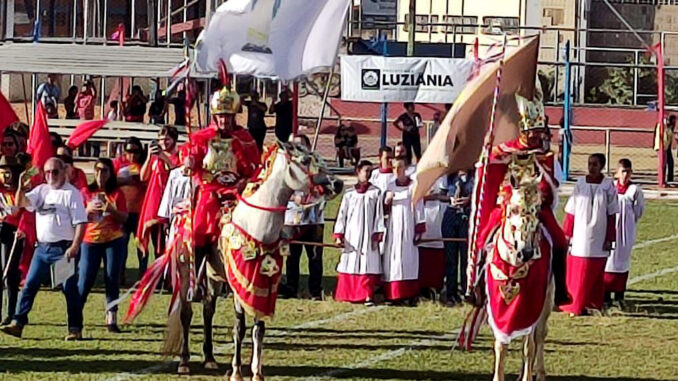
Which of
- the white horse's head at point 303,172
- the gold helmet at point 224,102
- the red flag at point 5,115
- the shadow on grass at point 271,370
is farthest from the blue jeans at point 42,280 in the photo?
the white horse's head at point 303,172

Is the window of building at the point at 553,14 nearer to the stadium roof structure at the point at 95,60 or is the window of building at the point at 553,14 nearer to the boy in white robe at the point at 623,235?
the stadium roof structure at the point at 95,60

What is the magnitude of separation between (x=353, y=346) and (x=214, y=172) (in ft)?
8.53

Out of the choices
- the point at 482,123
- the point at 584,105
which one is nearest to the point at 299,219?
the point at 482,123

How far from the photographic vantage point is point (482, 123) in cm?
1241

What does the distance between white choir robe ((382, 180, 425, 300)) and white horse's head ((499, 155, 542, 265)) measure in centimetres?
600

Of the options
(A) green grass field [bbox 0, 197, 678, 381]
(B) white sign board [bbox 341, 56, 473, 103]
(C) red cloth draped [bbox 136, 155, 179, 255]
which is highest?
(B) white sign board [bbox 341, 56, 473, 103]

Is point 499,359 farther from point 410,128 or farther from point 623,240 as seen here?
point 410,128

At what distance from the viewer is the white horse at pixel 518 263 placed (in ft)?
39.2

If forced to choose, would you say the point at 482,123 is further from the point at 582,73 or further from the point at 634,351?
the point at 582,73

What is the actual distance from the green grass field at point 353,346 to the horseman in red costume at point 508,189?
1.47 meters

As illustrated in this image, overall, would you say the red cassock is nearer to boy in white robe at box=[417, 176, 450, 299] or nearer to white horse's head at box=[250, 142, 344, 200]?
white horse's head at box=[250, 142, 344, 200]

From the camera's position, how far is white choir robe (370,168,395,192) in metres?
18.2

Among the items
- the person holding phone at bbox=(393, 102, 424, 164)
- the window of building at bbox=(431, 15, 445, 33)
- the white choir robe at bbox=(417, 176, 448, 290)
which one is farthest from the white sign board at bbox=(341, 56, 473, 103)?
the window of building at bbox=(431, 15, 445, 33)

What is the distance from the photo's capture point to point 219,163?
13.2m
